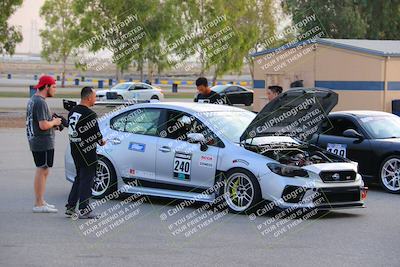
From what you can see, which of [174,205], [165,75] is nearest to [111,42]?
[174,205]

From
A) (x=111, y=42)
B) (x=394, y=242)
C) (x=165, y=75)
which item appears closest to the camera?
(x=394, y=242)

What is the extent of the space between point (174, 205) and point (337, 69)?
1757 centimetres

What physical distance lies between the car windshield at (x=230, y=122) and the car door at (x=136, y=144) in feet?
2.76

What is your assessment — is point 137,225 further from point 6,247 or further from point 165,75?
point 165,75

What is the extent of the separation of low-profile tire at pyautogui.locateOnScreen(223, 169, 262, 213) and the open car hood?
525mm

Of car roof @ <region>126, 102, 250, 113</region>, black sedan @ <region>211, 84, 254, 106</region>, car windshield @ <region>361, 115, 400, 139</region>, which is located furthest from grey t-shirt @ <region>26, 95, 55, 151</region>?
black sedan @ <region>211, 84, 254, 106</region>

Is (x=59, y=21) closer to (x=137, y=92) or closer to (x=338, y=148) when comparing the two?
(x=137, y=92)

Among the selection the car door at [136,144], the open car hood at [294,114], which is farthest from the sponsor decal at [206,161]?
the car door at [136,144]

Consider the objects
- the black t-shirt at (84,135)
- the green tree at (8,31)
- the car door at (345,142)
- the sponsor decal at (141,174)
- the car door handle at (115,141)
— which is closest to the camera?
the black t-shirt at (84,135)

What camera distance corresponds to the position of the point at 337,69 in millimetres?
28734

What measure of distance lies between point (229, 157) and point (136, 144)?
160 cm

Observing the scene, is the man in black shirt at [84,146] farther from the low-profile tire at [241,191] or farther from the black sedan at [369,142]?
the black sedan at [369,142]

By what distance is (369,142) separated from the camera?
14.3 m

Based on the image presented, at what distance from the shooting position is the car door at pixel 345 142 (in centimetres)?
1426
